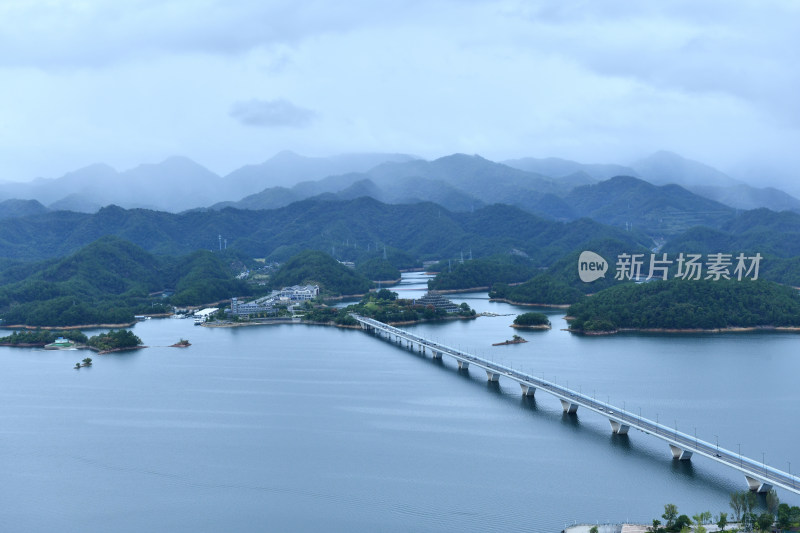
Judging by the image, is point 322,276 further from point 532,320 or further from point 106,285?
point 532,320

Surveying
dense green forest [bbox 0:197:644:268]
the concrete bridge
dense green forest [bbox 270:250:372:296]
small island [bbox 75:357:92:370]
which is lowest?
small island [bbox 75:357:92:370]

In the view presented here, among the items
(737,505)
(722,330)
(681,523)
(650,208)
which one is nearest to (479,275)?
(722,330)

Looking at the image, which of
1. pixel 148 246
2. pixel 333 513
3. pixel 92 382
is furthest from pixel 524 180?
pixel 333 513

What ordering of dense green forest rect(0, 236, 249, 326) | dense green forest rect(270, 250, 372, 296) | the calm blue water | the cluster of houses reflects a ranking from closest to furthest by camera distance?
1. the calm blue water
2. dense green forest rect(0, 236, 249, 326)
3. the cluster of houses
4. dense green forest rect(270, 250, 372, 296)

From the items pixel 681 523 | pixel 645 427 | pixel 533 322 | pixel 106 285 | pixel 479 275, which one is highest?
pixel 479 275

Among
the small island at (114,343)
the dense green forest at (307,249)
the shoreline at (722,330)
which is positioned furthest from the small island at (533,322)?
the small island at (114,343)

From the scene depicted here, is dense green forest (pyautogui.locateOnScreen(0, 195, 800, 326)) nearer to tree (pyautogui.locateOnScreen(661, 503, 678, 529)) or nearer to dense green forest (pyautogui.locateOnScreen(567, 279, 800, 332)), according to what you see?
dense green forest (pyautogui.locateOnScreen(567, 279, 800, 332))

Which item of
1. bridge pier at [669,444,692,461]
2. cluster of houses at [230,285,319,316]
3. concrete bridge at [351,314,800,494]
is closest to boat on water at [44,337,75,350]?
cluster of houses at [230,285,319,316]
